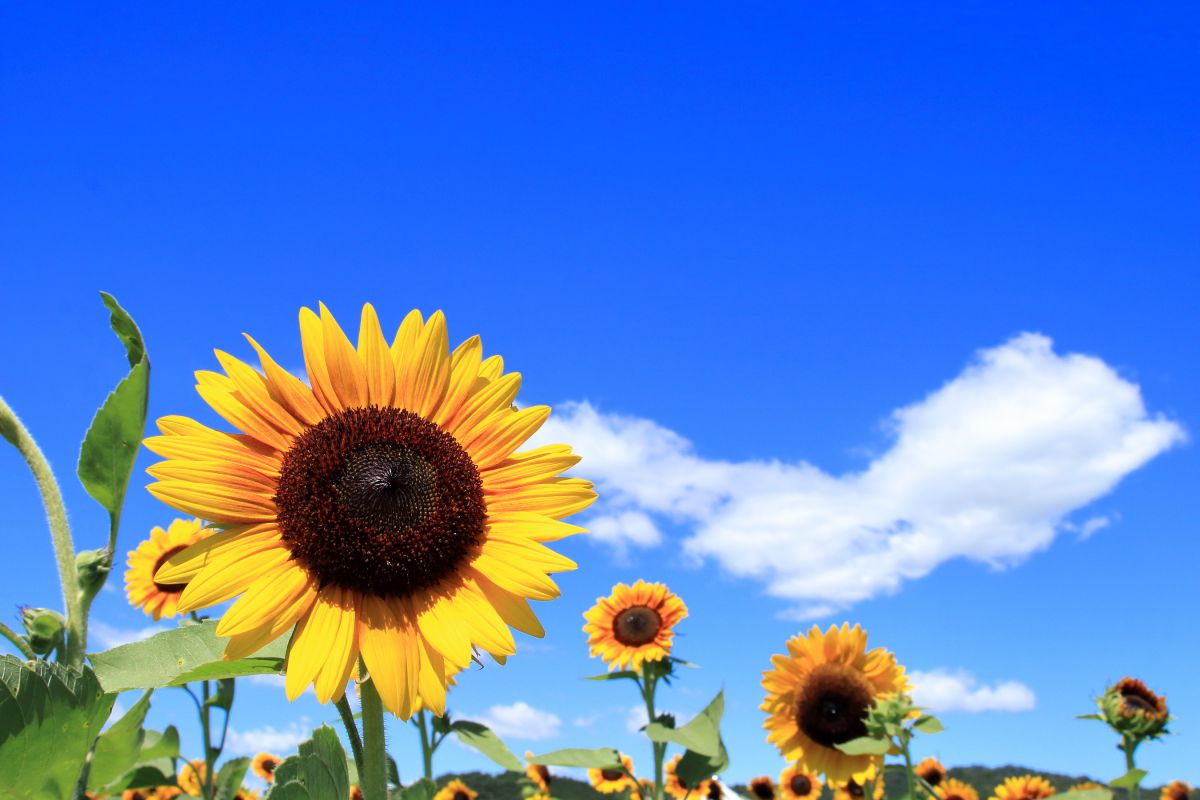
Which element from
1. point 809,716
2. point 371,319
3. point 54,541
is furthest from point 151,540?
point 371,319

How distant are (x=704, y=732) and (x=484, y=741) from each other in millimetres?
1264

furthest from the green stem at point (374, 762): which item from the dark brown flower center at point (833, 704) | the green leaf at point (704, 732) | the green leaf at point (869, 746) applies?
the dark brown flower center at point (833, 704)

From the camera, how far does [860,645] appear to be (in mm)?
6059

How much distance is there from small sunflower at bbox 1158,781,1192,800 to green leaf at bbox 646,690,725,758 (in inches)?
234

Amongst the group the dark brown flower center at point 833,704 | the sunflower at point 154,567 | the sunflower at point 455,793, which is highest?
the sunflower at point 154,567

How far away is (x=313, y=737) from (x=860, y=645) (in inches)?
185

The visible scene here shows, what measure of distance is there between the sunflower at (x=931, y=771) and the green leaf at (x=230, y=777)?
6.83 metres

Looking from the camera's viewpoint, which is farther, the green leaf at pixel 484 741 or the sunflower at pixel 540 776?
the sunflower at pixel 540 776

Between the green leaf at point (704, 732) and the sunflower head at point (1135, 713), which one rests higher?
the sunflower head at point (1135, 713)

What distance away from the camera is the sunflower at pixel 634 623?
25.2 feet

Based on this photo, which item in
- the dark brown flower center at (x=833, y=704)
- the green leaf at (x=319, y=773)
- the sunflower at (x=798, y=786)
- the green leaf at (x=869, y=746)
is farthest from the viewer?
the sunflower at (x=798, y=786)

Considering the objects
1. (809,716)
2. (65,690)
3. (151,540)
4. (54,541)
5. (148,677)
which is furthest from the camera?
(151,540)

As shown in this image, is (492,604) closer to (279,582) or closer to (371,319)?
(279,582)

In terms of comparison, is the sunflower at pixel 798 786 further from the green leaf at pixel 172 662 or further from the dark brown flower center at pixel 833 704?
the green leaf at pixel 172 662
